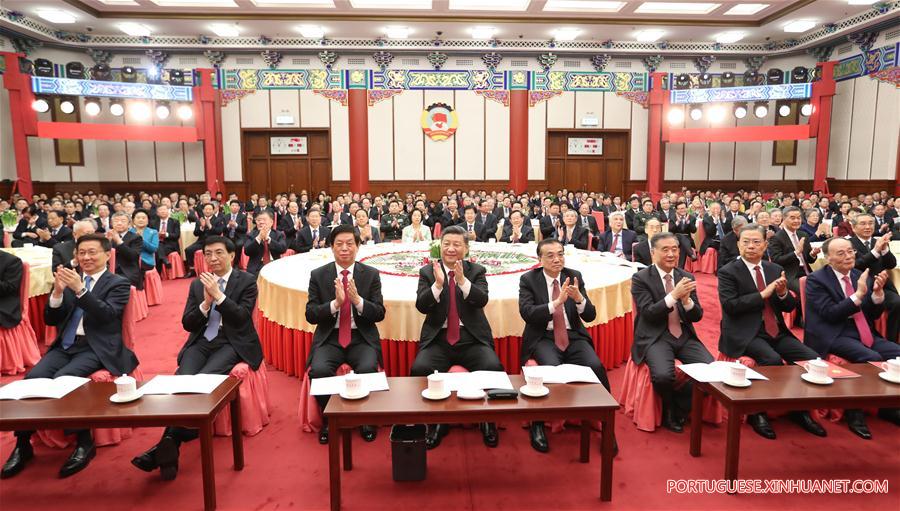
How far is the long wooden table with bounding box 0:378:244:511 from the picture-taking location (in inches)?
80.9

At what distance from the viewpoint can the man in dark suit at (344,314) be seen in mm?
2939

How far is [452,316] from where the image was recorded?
10.2ft

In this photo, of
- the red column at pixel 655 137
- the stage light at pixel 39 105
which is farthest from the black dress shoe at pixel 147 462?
the red column at pixel 655 137

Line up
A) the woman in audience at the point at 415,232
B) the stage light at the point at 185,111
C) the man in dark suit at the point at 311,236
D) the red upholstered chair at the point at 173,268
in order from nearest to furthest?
the man in dark suit at the point at 311,236 < the woman in audience at the point at 415,232 < the red upholstered chair at the point at 173,268 < the stage light at the point at 185,111

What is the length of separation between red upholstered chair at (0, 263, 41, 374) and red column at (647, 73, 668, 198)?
12.6 metres

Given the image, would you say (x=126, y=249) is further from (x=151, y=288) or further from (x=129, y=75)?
(x=129, y=75)

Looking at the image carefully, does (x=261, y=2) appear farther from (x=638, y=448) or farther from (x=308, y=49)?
(x=638, y=448)

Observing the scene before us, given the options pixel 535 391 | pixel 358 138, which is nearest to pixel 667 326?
pixel 535 391

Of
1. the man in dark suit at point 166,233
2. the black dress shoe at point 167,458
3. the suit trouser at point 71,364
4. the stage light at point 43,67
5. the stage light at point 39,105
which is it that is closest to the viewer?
the black dress shoe at point 167,458

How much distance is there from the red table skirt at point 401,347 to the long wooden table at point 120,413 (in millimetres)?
1354

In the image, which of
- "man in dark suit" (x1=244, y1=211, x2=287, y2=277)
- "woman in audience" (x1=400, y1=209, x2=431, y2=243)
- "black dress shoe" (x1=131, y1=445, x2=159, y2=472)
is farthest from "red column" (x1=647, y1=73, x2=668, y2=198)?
"black dress shoe" (x1=131, y1=445, x2=159, y2=472)

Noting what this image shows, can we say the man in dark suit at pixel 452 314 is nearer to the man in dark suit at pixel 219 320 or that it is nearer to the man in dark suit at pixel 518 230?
the man in dark suit at pixel 219 320

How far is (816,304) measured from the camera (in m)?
3.28

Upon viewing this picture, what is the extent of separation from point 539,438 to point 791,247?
11.6ft
